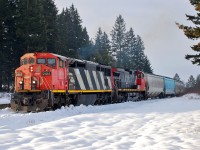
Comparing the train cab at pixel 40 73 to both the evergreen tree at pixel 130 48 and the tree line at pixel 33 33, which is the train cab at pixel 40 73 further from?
the evergreen tree at pixel 130 48

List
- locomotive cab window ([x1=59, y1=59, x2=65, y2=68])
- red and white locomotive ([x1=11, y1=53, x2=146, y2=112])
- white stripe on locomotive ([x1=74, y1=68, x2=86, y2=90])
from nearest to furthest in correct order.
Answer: red and white locomotive ([x1=11, y1=53, x2=146, y2=112])
locomotive cab window ([x1=59, y1=59, x2=65, y2=68])
white stripe on locomotive ([x1=74, y1=68, x2=86, y2=90])

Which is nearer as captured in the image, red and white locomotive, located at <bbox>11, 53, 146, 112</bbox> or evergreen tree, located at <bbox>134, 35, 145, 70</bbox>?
red and white locomotive, located at <bbox>11, 53, 146, 112</bbox>

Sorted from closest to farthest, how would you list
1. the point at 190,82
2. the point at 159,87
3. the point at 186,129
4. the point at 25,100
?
the point at 186,129, the point at 25,100, the point at 159,87, the point at 190,82

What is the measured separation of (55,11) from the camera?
55.2 meters

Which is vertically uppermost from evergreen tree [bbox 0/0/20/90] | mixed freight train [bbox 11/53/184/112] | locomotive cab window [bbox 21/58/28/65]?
evergreen tree [bbox 0/0/20/90]

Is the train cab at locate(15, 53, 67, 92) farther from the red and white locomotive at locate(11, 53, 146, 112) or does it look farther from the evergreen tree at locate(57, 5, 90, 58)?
the evergreen tree at locate(57, 5, 90, 58)

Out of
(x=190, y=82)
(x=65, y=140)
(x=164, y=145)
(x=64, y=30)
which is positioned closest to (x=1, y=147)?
(x=65, y=140)

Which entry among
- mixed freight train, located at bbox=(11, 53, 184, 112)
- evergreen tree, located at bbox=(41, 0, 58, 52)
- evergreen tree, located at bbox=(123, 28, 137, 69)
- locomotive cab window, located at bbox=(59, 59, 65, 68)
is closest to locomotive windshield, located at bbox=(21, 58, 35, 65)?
mixed freight train, located at bbox=(11, 53, 184, 112)

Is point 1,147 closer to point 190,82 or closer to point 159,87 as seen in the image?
point 159,87

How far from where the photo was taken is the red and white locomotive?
1988cm

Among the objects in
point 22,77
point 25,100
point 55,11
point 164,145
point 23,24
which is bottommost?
point 164,145

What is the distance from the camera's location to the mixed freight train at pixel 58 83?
1992 cm

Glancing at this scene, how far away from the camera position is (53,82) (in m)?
20.5

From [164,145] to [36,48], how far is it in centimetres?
3673
